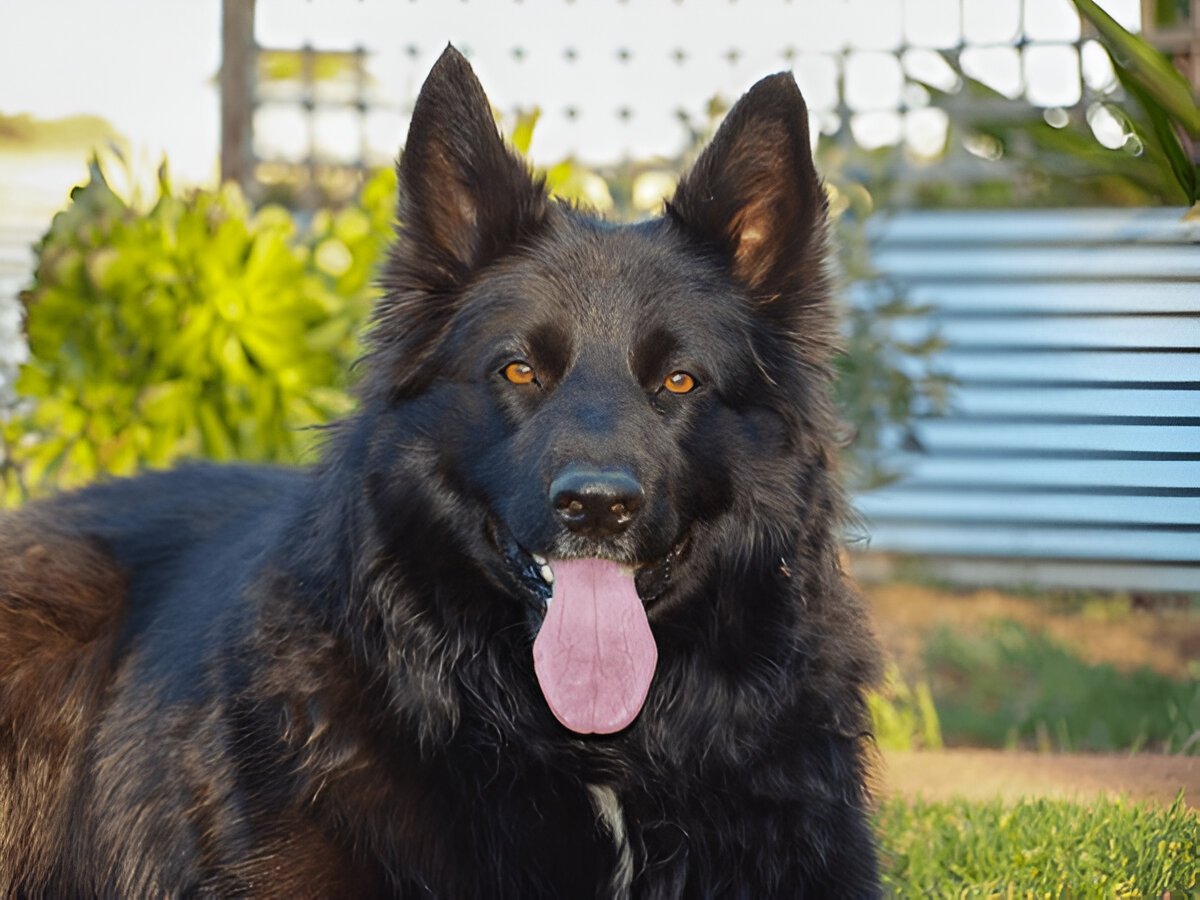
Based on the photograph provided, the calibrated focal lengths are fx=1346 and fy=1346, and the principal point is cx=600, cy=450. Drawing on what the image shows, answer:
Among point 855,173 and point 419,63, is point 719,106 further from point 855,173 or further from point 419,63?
point 419,63

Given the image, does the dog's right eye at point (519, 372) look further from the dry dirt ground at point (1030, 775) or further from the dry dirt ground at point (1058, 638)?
the dry dirt ground at point (1030, 775)

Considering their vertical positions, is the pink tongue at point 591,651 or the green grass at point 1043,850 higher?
the pink tongue at point 591,651

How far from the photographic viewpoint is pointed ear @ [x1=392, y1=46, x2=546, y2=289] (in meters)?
A: 3.12

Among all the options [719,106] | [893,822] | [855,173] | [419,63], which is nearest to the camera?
[893,822]

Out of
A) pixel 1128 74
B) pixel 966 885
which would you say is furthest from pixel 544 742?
pixel 1128 74

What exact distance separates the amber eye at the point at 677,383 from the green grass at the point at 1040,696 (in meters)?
2.63

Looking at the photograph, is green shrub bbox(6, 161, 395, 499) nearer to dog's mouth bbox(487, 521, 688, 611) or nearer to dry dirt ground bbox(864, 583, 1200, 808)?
dry dirt ground bbox(864, 583, 1200, 808)

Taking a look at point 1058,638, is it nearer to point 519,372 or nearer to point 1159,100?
point 1159,100

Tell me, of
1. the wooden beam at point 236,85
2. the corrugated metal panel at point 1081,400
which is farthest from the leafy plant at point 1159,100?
the wooden beam at point 236,85

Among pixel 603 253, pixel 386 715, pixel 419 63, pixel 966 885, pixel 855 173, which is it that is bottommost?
pixel 966 885

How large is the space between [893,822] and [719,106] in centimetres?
403

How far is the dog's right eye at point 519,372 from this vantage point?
302 cm

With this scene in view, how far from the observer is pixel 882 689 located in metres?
3.21

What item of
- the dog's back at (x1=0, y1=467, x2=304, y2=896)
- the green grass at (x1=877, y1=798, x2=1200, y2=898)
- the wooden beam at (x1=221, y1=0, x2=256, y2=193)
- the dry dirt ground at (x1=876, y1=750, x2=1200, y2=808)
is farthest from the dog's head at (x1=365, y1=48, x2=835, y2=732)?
the wooden beam at (x1=221, y1=0, x2=256, y2=193)
